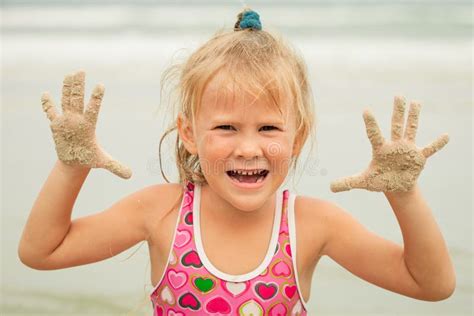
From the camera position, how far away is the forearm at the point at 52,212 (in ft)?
4.54

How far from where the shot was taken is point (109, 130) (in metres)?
2.83

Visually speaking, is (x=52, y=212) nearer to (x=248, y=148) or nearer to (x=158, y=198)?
(x=158, y=198)

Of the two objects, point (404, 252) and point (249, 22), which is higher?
point (249, 22)

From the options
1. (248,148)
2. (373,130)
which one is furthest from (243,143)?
(373,130)

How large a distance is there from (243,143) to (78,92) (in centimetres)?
30

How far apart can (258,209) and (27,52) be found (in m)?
2.53

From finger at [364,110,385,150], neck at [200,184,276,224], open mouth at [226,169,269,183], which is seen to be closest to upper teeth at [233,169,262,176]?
open mouth at [226,169,269,183]

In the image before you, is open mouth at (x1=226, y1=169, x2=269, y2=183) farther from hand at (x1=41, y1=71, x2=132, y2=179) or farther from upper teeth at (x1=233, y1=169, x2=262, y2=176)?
hand at (x1=41, y1=71, x2=132, y2=179)

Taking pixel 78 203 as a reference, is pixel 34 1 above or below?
above

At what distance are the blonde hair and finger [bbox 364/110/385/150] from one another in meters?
0.19

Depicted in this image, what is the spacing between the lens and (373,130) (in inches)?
49.4

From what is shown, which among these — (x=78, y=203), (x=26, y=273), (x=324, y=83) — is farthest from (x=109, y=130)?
(x=324, y=83)

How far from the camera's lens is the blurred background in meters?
2.19

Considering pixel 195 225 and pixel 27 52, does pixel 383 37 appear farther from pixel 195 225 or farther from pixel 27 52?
pixel 195 225
